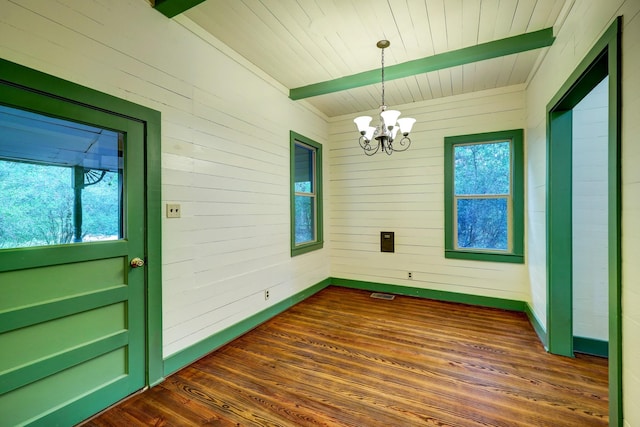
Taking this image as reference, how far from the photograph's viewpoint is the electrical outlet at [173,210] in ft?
7.33

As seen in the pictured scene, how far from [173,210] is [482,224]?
3806 millimetres

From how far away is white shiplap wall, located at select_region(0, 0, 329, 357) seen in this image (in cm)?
168

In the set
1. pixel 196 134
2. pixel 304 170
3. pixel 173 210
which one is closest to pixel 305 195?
pixel 304 170

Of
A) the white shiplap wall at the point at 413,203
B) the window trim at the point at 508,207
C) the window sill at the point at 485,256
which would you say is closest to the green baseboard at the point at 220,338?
the white shiplap wall at the point at 413,203

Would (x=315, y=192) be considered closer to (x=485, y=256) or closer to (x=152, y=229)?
(x=485, y=256)

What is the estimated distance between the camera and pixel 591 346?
2514 millimetres

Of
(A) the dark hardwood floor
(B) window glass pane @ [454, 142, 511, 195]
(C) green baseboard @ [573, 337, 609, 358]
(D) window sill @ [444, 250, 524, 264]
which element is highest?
(B) window glass pane @ [454, 142, 511, 195]

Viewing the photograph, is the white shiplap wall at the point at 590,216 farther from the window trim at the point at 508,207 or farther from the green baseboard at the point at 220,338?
the green baseboard at the point at 220,338

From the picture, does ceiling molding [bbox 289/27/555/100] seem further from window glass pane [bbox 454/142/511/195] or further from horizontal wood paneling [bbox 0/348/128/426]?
horizontal wood paneling [bbox 0/348/128/426]

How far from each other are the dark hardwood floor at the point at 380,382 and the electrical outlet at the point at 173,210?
4.26 ft

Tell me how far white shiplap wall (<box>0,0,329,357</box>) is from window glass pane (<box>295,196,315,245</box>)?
389 mm

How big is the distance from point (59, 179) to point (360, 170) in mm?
3684

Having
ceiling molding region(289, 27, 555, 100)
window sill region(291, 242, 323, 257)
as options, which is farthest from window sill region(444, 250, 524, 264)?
ceiling molding region(289, 27, 555, 100)

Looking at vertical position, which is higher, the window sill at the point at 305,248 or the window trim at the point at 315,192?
the window trim at the point at 315,192
